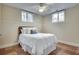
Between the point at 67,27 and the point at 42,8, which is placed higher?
the point at 42,8

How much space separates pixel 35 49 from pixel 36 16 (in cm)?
58

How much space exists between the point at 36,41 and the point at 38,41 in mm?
38

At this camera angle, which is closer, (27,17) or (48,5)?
(48,5)

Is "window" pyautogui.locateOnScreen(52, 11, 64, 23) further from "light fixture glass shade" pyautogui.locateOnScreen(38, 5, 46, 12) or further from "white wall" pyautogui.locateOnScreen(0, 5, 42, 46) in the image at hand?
"white wall" pyautogui.locateOnScreen(0, 5, 42, 46)

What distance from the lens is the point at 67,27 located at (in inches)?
52.3

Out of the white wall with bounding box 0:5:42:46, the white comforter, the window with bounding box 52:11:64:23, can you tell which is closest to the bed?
the white comforter

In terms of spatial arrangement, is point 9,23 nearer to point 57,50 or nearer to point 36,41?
point 36,41

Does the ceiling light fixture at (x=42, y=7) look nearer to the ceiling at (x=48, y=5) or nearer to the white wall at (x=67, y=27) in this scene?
the ceiling at (x=48, y=5)

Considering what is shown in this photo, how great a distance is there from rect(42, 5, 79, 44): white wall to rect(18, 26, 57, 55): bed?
0.38ft

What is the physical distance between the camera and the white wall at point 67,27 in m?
1.27

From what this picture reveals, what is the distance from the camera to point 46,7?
4.16 feet

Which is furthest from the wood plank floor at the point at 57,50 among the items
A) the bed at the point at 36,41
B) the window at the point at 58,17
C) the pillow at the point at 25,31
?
the window at the point at 58,17

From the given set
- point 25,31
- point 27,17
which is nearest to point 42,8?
point 27,17

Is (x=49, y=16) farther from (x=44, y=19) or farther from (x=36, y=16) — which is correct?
(x=36, y=16)
